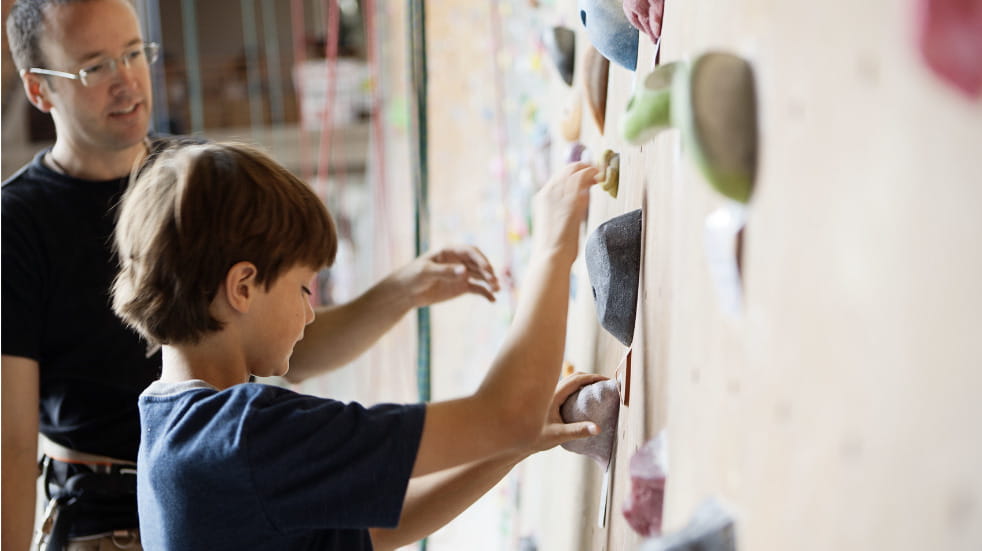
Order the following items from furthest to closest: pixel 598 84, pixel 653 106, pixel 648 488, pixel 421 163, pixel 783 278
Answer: pixel 421 163 → pixel 598 84 → pixel 648 488 → pixel 653 106 → pixel 783 278

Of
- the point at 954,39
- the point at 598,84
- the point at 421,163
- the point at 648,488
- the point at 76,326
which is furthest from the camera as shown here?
the point at 421,163

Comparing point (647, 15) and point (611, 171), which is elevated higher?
point (647, 15)

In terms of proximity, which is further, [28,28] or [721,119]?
[28,28]

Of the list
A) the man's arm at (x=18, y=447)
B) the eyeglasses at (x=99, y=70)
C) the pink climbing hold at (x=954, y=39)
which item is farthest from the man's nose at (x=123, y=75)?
the pink climbing hold at (x=954, y=39)

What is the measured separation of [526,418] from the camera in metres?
0.80

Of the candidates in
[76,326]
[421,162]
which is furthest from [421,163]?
[76,326]

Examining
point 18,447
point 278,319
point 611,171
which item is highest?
point 611,171

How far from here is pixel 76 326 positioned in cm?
128

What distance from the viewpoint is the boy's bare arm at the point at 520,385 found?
78 centimetres

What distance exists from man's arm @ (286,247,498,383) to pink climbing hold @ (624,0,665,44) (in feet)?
1.57

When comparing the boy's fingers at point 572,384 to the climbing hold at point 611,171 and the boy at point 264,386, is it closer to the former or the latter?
the boy at point 264,386

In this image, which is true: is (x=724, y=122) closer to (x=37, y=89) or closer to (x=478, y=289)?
(x=478, y=289)

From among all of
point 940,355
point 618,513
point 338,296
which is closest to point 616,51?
point 618,513

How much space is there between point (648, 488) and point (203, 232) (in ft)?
1.36
